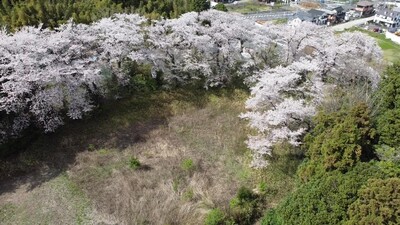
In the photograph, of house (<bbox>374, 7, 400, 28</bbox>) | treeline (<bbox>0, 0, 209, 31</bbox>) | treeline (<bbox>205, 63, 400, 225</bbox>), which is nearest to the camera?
treeline (<bbox>205, 63, 400, 225</bbox>)

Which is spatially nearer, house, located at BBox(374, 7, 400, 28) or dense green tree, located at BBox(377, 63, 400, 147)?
dense green tree, located at BBox(377, 63, 400, 147)

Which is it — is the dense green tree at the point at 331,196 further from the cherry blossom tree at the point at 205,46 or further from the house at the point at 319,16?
the house at the point at 319,16

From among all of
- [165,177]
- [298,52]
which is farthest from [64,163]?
[298,52]

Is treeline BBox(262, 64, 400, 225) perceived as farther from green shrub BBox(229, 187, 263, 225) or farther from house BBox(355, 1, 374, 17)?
house BBox(355, 1, 374, 17)

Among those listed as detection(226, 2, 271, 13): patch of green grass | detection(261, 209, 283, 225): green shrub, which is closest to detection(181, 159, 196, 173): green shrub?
detection(261, 209, 283, 225): green shrub

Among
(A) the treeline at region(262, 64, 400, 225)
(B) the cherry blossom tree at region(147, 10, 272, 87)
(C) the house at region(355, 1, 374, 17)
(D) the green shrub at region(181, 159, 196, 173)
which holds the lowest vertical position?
(C) the house at region(355, 1, 374, 17)

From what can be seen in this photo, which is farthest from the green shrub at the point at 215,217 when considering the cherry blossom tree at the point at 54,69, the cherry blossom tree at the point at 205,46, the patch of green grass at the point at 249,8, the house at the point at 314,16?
the patch of green grass at the point at 249,8

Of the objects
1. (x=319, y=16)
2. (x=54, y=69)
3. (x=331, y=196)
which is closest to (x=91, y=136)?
(x=54, y=69)
